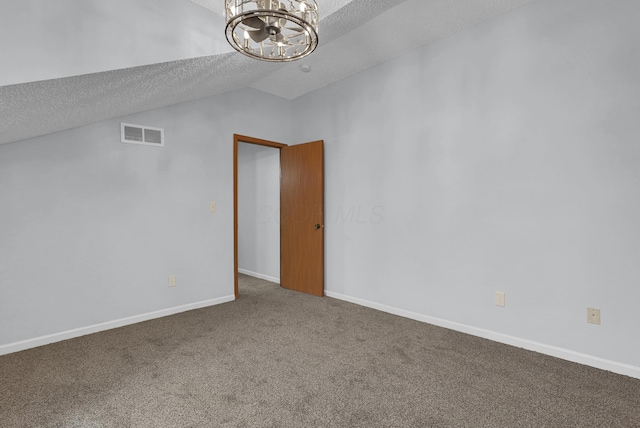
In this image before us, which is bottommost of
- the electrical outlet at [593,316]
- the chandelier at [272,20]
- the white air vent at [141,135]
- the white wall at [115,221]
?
the electrical outlet at [593,316]

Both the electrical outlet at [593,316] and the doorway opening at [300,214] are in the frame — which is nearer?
the electrical outlet at [593,316]

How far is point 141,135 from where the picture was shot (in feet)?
10.7

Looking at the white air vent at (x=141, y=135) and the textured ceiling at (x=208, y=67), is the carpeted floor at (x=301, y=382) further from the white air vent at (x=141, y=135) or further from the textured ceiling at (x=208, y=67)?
the white air vent at (x=141, y=135)

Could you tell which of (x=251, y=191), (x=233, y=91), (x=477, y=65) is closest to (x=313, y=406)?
(x=477, y=65)

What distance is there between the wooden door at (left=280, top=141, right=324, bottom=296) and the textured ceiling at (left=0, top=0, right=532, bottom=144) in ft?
3.55

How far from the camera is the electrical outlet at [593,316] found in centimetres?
228

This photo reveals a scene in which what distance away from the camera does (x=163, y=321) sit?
3.25 metres

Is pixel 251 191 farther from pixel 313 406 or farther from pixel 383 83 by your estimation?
pixel 313 406

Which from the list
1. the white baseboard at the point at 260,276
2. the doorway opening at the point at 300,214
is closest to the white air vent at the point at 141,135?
the doorway opening at the point at 300,214

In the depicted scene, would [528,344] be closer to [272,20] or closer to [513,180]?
[513,180]

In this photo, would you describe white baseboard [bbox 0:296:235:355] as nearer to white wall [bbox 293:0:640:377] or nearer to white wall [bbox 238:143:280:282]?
white wall [bbox 238:143:280:282]

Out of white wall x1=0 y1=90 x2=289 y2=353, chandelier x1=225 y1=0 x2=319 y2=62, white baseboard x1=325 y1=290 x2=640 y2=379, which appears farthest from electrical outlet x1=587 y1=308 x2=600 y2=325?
white wall x1=0 y1=90 x2=289 y2=353

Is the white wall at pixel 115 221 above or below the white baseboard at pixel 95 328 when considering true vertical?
above

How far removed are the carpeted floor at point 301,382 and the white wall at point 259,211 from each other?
2.14m
